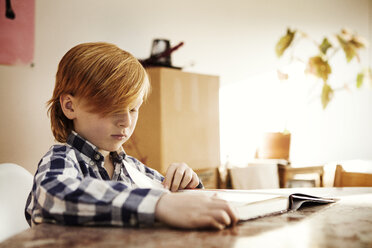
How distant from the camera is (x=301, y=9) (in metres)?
3.49

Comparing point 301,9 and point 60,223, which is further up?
point 301,9

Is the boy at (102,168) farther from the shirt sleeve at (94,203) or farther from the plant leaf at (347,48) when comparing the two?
the plant leaf at (347,48)

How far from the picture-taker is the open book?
552 millimetres

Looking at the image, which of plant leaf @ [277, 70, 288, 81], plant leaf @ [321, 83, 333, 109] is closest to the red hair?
plant leaf @ [277, 70, 288, 81]

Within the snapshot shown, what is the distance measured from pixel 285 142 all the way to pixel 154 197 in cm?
222

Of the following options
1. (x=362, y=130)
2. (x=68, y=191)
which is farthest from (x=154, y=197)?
(x=362, y=130)

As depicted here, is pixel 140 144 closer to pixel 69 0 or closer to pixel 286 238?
pixel 69 0

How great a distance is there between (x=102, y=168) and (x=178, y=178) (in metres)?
0.17

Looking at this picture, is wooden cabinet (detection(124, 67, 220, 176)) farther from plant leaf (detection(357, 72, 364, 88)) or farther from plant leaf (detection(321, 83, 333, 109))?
plant leaf (detection(357, 72, 364, 88))

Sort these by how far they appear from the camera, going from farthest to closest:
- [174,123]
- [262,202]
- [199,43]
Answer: [199,43], [174,123], [262,202]

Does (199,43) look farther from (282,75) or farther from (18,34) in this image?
(18,34)

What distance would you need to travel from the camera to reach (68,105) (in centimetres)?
79

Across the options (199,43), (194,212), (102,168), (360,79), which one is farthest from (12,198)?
(360,79)

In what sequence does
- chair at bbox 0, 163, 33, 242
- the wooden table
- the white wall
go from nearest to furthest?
the wooden table, chair at bbox 0, 163, 33, 242, the white wall
